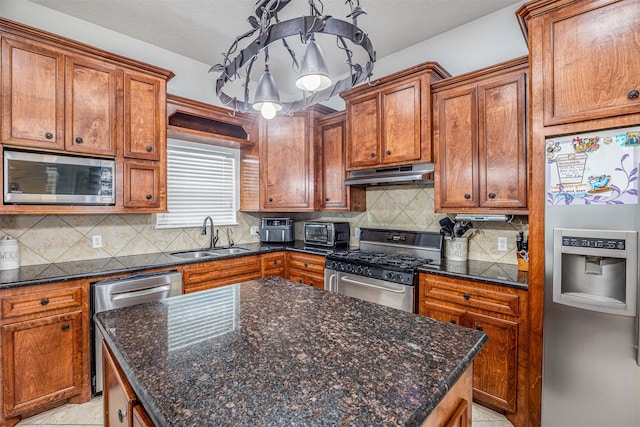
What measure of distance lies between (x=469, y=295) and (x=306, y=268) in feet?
5.21

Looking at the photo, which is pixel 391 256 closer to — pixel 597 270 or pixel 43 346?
pixel 597 270

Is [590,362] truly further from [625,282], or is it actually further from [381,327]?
[381,327]

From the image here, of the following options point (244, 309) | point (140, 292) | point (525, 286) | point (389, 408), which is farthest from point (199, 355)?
point (525, 286)

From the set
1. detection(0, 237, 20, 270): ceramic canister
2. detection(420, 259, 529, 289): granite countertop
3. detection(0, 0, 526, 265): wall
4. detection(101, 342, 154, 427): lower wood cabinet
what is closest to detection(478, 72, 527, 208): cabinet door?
detection(0, 0, 526, 265): wall

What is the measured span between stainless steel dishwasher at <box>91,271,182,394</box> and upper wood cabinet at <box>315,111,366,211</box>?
1.72 metres

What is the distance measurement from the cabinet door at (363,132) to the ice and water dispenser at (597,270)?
1.58m

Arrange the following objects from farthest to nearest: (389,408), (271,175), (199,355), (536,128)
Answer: (271,175) → (536,128) → (199,355) → (389,408)

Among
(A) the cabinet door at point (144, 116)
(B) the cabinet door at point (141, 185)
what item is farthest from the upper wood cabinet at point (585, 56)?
(B) the cabinet door at point (141, 185)

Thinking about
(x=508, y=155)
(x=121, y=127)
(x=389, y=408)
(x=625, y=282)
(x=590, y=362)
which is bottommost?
(x=590, y=362)

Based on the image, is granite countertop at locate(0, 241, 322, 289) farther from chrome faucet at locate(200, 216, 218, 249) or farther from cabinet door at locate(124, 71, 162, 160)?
cabinet door at locate(124, 71, 162, 160)

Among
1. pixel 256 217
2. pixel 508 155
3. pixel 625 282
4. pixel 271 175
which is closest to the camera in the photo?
pixel 625 282

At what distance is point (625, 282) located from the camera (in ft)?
4.91

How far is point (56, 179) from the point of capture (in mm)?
2209

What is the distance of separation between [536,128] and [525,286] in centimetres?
93
